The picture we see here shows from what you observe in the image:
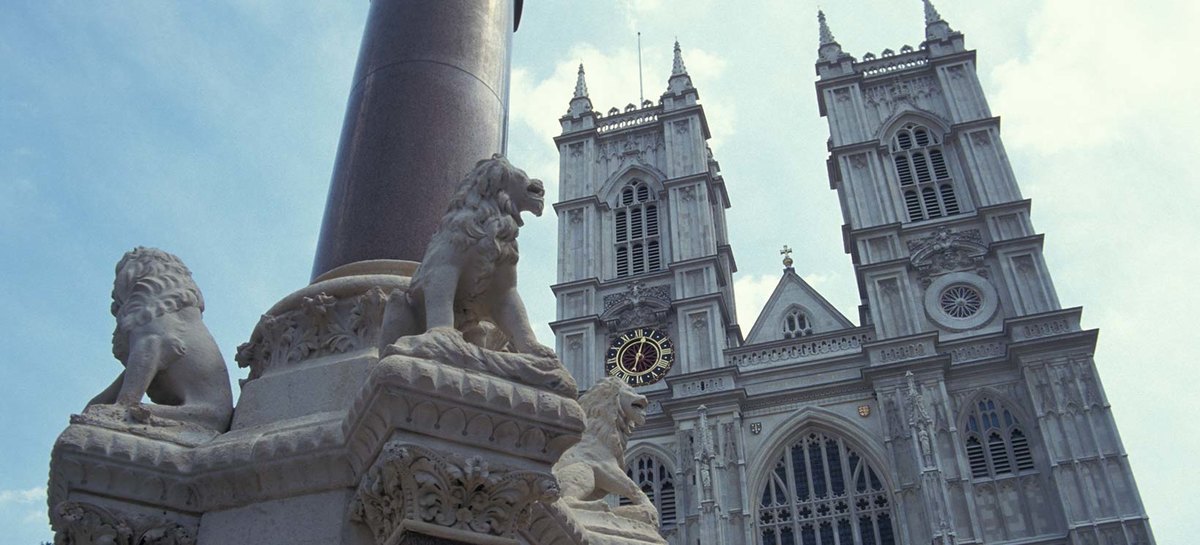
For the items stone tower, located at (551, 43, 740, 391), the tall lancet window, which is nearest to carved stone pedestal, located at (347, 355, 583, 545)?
stone tower, located at (551, 43, 740, 391)

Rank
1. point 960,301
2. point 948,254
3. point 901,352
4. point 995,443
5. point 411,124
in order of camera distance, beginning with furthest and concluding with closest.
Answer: point 948,254 < point 960,301 < point 901,352 < point 995,443 < point 411,124

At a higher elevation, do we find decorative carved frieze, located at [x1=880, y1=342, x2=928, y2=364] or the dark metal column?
decorative carved frieze, located at [x1=880, y1=342, x2=928, y2=364]

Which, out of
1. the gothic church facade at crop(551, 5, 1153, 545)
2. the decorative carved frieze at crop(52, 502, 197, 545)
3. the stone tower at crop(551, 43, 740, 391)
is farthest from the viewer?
the stone tower at crop(551, 43, 740, 391)

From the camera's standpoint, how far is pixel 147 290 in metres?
4.59

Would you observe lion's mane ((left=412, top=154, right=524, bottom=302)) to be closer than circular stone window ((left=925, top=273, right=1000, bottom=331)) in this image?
Yes

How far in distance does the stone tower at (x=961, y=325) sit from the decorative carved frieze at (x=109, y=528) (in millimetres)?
23274

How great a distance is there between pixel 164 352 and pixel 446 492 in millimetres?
1750

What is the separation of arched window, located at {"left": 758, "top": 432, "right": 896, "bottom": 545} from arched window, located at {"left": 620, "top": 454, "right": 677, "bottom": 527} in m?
2.62

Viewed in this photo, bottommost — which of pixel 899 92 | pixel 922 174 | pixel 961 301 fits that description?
pixel 961 301

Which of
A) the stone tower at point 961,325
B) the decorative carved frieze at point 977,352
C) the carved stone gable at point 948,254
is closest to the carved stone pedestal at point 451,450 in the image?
the stone tower at point 961,325

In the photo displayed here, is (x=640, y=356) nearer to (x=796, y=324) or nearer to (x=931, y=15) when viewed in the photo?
(x=796, y=324)

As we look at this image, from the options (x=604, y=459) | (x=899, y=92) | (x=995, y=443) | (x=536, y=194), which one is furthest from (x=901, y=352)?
(x=536, y=194)

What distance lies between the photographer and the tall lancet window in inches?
1364

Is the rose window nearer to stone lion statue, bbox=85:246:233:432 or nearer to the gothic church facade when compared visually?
the gothic church facade
